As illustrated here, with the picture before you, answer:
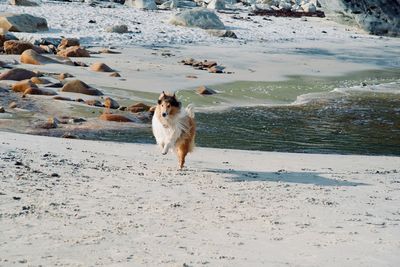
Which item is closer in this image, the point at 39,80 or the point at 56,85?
the point at 56,85

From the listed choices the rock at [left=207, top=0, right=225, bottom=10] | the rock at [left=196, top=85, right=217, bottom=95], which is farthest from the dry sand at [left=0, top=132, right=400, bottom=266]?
the rock at [left=207, top=0, right=225, bottom=10]

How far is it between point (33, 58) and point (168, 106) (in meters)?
11.2

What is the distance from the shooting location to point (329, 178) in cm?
872

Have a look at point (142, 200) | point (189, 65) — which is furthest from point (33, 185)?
point (189, 65)

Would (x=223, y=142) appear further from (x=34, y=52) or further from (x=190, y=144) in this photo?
(x=34, y=52)

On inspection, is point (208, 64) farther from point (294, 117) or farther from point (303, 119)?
point (303, 119)

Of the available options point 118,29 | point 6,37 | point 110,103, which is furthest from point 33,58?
point 118,29

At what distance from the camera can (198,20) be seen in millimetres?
31766

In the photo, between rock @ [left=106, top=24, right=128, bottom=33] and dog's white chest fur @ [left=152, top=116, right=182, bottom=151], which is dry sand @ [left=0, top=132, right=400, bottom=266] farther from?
rock @ [left=106, top=24, right=128, bottom=33]

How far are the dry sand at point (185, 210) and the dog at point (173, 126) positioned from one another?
247mm

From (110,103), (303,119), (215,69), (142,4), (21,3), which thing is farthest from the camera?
(142,4)

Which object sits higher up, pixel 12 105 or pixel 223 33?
pixel 12 105

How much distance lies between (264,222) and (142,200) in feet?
4.09

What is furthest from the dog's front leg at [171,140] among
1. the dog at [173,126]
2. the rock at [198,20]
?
the rock at [198,20]
